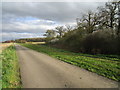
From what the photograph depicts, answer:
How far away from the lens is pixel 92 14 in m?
32.8

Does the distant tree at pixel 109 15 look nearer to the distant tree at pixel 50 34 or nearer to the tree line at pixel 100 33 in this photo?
the tree line at pixel 100 33

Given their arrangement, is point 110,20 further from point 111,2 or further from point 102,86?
point 102,86

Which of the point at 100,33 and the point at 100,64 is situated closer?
the point at 100,64

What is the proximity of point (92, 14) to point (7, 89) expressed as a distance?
107 ft

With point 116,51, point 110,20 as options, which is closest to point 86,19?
point 110,20

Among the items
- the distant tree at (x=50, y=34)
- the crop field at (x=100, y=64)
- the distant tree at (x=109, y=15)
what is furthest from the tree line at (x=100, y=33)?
the distant tree at (x=50, y=34)

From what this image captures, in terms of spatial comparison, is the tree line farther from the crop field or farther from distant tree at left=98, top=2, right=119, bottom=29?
the crop field

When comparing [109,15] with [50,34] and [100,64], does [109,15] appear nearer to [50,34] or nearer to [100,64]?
[100,64]

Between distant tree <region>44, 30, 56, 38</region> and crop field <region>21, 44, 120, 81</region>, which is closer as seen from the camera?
crop field <region>21, 44, 120, 81</region>

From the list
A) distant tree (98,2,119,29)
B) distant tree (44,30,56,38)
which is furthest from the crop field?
distant tree (44,30,56,38)

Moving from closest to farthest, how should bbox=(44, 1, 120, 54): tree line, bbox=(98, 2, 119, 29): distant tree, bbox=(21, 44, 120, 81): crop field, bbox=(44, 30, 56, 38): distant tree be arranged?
bbox=(21, 44, 120, 81): crop field → bbox=(44, 1, 120, 54): tree line → bbox=(98, 2, 119, 29): distant tree → bbox=(44, 30, 56, 38): distant tree

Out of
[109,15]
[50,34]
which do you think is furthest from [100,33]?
[50,34]

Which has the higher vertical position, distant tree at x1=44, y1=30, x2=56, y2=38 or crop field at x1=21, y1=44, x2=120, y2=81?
distant tree at x1=44, y1=30, x2=56, y2=38

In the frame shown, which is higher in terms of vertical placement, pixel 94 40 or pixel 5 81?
pixel 94 40
